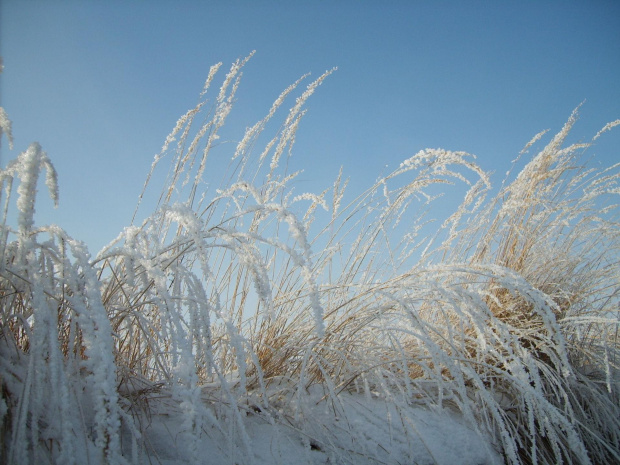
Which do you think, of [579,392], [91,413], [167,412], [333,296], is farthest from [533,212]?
[91,413]

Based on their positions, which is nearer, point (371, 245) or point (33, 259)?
point (33, 259)

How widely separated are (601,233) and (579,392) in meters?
1.07

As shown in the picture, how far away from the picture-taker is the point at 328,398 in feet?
3.83

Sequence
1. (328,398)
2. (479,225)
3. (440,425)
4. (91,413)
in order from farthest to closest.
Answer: (479,225) < (440,425) < (328,398) < (91,413)

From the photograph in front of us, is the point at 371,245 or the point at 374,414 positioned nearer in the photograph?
the point at 374,414

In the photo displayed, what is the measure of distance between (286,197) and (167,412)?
1.24m

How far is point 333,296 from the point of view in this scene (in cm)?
173

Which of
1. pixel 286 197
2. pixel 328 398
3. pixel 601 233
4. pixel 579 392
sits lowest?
pixel 579 392

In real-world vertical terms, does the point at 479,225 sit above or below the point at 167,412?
above

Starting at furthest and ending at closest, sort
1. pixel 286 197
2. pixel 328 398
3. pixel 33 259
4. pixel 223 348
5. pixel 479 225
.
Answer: pixel 479 225
pixel 286 197
pixel 223 348
pixel 328 398
pixel 33 259

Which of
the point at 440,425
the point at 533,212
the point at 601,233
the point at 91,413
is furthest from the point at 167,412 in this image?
the point at 601,233

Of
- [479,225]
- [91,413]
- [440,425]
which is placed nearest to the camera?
[91,413]

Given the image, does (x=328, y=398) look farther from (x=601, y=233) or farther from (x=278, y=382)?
(x=601, y=233)

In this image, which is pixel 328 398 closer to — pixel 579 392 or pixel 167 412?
pixel 167 412
